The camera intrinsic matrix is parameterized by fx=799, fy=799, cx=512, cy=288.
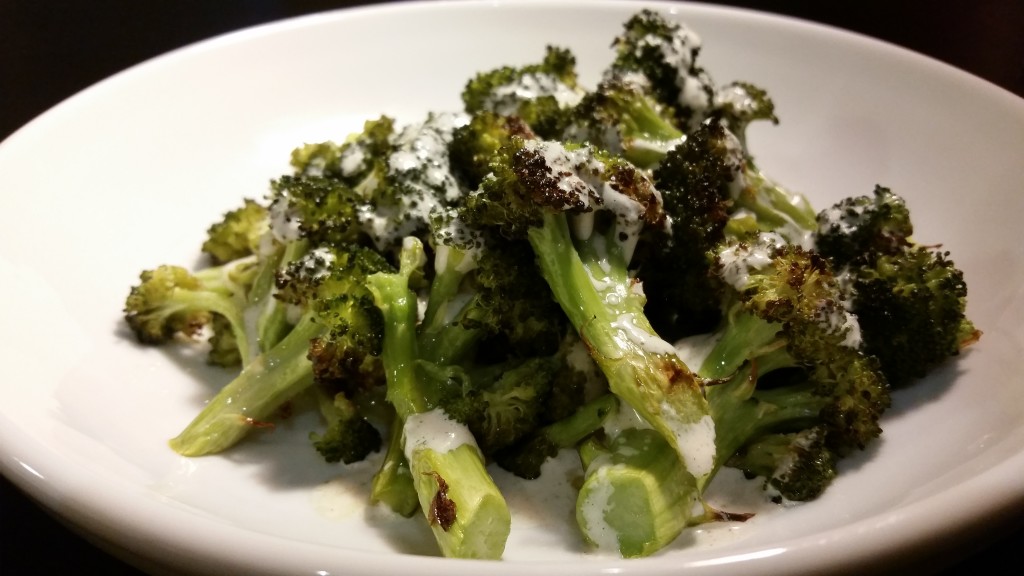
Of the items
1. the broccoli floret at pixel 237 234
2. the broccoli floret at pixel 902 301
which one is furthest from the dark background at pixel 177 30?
the broccoli floret at pixel 902 301

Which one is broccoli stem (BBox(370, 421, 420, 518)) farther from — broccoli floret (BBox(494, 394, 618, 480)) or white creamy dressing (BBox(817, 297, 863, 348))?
white creamy dressing (BBox(817, 297, 863, 348))

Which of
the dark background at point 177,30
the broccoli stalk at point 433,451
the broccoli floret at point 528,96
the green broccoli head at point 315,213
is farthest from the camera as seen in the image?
the dark background at point 177,30

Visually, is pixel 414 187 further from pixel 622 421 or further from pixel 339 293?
pixel 622 421

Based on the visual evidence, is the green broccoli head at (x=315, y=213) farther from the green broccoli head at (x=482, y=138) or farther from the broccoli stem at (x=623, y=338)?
the broccoli stem at (x=623, y=338)

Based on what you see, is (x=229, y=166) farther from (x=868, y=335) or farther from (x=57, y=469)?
(x=868, y=335)

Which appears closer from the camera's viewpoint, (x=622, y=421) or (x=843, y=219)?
(x=622, y=421)

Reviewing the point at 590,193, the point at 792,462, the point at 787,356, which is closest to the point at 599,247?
the point at 590,193
